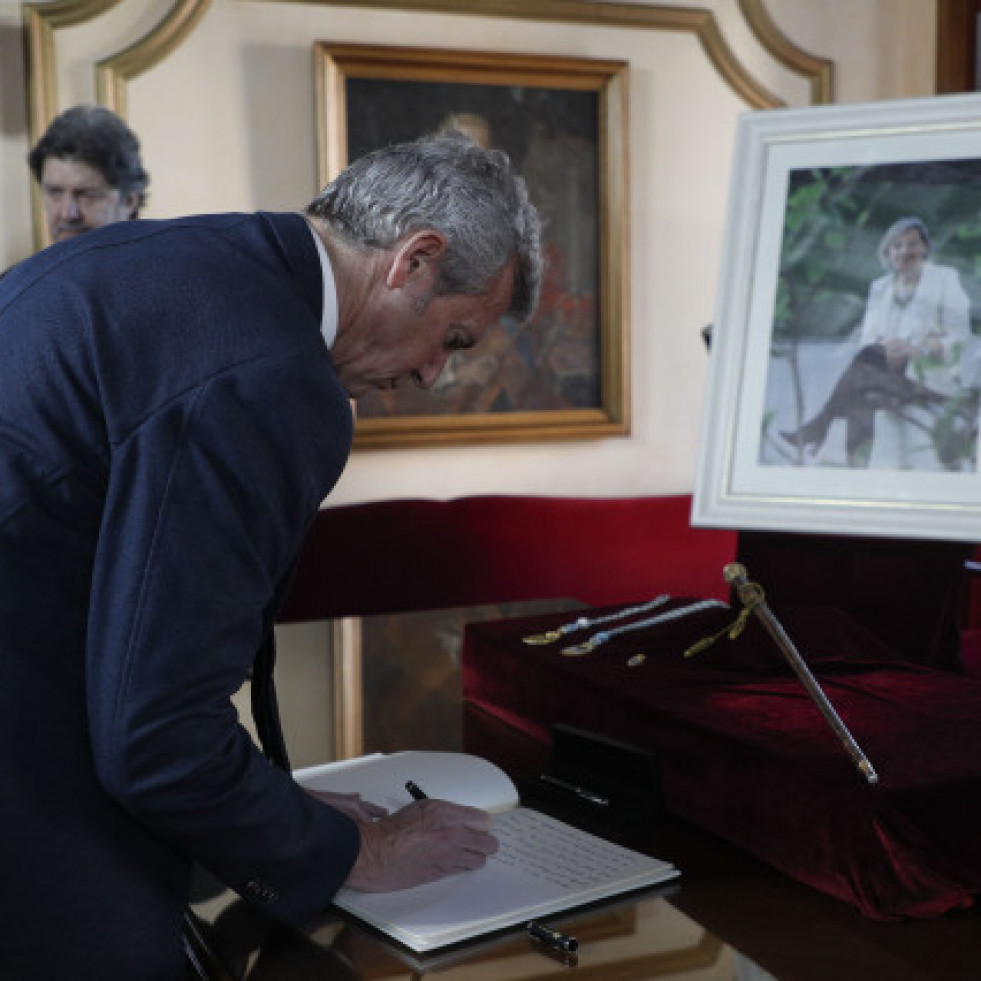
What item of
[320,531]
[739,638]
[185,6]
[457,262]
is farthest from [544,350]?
[457,262]

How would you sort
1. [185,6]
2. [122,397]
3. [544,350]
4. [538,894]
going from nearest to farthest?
1. [122,397]
2. [538,894]
3. [185,6]
4. [544,350]

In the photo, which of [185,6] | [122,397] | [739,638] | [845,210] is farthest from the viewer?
[185,6]

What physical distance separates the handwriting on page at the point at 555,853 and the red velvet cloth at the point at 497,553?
2.59 metres

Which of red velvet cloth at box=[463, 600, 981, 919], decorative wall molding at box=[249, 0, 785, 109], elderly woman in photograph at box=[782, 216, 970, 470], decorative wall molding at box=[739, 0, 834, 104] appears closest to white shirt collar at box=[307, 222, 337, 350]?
red velvet cloth at box=[463, 600, 981, 919]

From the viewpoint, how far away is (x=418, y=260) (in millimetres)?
1493

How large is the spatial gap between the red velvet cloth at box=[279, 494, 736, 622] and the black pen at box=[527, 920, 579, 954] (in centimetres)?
288

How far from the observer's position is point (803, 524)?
217 centimetres

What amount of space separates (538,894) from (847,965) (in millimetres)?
326

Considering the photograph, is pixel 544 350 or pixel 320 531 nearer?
pixel 320 531

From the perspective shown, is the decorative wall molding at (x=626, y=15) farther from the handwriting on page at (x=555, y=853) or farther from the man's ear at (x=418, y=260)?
the handwriting on page at (x=555, y=853)

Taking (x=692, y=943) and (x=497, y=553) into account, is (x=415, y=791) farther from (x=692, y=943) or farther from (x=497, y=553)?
(x=497, y=553)

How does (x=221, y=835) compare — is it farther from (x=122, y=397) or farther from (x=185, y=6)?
(x=185, y=6)

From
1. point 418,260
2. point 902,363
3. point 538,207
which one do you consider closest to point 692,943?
point 418,260

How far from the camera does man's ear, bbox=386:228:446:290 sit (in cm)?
147
